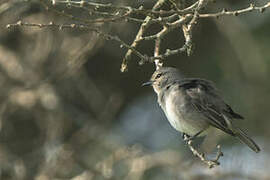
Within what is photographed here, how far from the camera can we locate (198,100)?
7141 millimetres

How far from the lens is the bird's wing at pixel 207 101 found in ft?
23.3

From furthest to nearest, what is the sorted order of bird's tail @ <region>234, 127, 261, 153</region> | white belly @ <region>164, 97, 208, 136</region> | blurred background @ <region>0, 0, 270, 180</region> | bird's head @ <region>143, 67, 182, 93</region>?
1. blurred background @ <region>0, 0, 270, 180</region>
2. bird's head @ <region>143, 67, 182, 93</region>
3. white belly @ <region>164, 97, 208, 136</region>
4. bird's tail @ <region>234, 127, 261, 153</region>

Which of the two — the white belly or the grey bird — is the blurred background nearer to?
the grey bird

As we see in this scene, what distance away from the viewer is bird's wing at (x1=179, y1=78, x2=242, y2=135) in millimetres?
7102

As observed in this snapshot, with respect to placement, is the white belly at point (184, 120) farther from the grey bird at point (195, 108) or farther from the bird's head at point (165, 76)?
the bird's head at point (165, 76)

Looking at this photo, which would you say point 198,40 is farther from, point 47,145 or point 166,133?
point 47,145

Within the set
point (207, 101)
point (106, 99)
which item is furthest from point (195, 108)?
point (106, 99)

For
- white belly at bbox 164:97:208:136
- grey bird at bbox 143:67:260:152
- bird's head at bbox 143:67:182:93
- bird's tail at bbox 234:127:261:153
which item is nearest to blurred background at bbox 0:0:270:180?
bird's head at bbox 143:67:182:93

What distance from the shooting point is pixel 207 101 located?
23.5 feet

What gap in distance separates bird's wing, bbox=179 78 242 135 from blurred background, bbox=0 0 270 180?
1.32 m

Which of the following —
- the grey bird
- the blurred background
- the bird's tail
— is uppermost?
the grey bird

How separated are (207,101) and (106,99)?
537 cm

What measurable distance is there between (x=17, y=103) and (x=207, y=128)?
3.64 metres

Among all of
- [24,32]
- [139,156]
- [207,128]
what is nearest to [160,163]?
[139,156]
